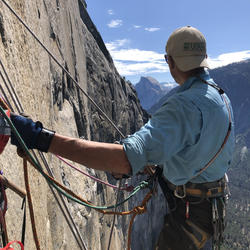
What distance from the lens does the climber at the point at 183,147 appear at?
2295mm

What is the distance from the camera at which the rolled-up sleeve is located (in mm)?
2268

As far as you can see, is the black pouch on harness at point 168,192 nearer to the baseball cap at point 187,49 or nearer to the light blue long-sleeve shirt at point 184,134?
the light blue long-sleeve shirt at point 184,134

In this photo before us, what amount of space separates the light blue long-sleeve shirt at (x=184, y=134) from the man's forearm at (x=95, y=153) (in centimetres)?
8

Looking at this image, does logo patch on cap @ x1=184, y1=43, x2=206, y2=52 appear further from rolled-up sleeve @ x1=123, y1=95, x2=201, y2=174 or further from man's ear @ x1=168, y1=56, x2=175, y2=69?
rolled-up sleeve @ x1=123, y1=95, x2=201, y2=174

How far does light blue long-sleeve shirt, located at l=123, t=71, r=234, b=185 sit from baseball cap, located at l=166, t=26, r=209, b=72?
0.16 metres

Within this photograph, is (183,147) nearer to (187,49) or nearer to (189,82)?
(189,82)

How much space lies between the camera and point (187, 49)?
9.66 feet

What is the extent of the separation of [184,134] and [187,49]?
1.06 meters

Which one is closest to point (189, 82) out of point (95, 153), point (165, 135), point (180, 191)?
point (165, 135)

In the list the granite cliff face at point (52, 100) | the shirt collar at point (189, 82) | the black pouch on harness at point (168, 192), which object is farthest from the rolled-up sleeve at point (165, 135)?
the granite cliff face at point (52, 100)

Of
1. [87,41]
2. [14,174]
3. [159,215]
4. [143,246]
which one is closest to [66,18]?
[87,41]

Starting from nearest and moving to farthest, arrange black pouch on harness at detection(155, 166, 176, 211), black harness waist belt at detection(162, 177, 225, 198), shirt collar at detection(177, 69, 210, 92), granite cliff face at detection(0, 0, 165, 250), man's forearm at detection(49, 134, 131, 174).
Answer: man's forearm at detection(49, 134, 131, 174) < shirt collar at detection(177, 69, 210, 92) < black harness waist belt at detection(162, 177, 225, 198) < black pouch on harness at detection(155, 166, 176, 211) < granite cliff face at detection(0, 0, 165, 250)

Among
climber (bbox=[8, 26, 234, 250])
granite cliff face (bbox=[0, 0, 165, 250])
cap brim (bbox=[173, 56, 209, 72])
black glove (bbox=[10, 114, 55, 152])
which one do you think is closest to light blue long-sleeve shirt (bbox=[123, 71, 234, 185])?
climber (bbox=[8, 26, 234, 250])

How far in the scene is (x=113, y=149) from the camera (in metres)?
2.27
